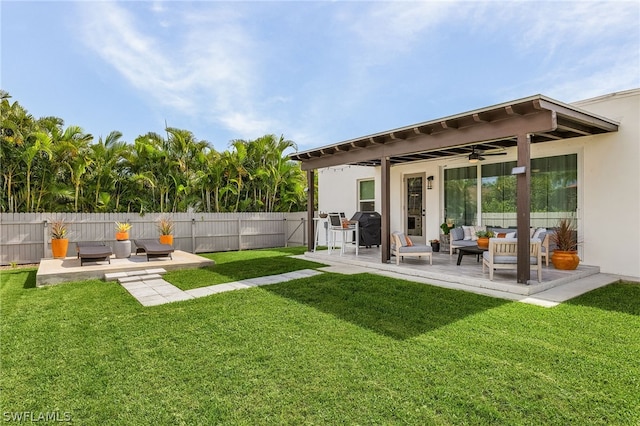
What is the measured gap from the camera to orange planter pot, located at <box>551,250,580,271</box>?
7.01 metres

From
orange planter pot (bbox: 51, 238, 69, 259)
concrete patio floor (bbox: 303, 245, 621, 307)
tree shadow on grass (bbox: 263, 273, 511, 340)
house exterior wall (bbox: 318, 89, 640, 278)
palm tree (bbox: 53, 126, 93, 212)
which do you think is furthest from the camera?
palm tree (bbox: 53, 126, 93, 212)

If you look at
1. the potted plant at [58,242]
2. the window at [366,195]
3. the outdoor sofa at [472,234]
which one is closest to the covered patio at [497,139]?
the outdoor sofa at [472,234]

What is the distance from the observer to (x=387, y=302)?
5.18 metres

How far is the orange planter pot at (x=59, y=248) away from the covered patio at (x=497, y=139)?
7222 mm

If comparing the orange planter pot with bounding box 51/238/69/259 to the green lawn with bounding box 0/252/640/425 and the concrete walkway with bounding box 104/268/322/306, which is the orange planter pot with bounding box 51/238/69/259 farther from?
the green lawn with bounding box 0/252/640/425

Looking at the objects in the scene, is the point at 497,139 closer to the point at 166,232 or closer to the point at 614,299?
the point at 614,299

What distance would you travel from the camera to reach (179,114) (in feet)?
48.7

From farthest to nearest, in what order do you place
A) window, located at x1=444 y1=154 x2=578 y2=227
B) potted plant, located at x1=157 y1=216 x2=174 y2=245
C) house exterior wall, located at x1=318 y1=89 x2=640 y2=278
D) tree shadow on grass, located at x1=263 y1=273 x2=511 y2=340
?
1. potted plant, located at x1=157 y1=216 x2=174 y2=245
2. window, located at x1=444 y1=154 x2=578 y2=227
3. house exterior wall, located at x1=318 y1=89 x2=640 y2=278
4. tree shadow on grass, located at x1=263 y1=273 x2=511 y2=340

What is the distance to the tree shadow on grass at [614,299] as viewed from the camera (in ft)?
15.7

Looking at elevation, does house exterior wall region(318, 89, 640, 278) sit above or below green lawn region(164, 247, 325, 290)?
above

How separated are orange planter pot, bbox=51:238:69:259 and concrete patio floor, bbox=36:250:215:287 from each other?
0.49m

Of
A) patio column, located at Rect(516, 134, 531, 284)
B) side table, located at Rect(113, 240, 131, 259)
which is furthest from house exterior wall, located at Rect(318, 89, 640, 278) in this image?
side table, located at Rect(113, 240, 131, 259)

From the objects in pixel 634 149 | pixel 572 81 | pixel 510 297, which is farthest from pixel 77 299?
pixel 572 81

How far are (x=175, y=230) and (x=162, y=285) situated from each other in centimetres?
584
